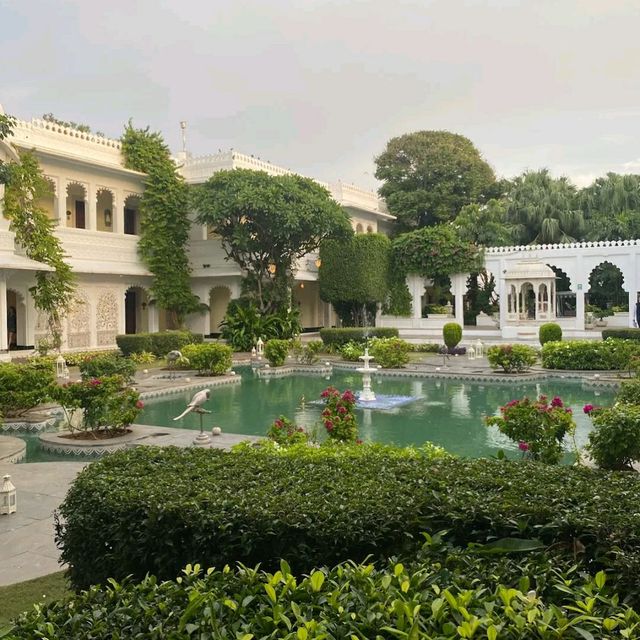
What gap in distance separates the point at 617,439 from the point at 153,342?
57.8ft

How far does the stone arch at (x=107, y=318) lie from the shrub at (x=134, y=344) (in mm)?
3207

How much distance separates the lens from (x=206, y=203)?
2558 cm

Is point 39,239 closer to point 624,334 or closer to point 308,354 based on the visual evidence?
point 308,354

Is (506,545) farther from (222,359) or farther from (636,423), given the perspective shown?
(222,359)

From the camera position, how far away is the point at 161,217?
88.3ft

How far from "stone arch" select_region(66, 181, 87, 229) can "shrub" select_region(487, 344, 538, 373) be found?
52.8 ft

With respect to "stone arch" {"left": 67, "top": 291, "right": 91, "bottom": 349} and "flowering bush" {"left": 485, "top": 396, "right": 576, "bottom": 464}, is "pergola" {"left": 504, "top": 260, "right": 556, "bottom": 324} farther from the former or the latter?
"flowering bush" {"left": 485, "top": 396, "right": 576, "bottom": 464}

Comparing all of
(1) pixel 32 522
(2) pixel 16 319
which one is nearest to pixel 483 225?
(2) pixel 16 319

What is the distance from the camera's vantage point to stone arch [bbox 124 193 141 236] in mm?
28133

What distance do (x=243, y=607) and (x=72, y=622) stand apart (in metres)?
0.63

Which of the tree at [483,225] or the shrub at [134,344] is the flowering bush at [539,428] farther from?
the tree at [483,225]

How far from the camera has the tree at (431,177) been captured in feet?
125

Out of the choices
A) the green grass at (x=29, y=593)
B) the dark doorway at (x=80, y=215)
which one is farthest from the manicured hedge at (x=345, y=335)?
the green grass at (x=29, y=593)

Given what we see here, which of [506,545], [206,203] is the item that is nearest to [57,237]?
[206,203]
